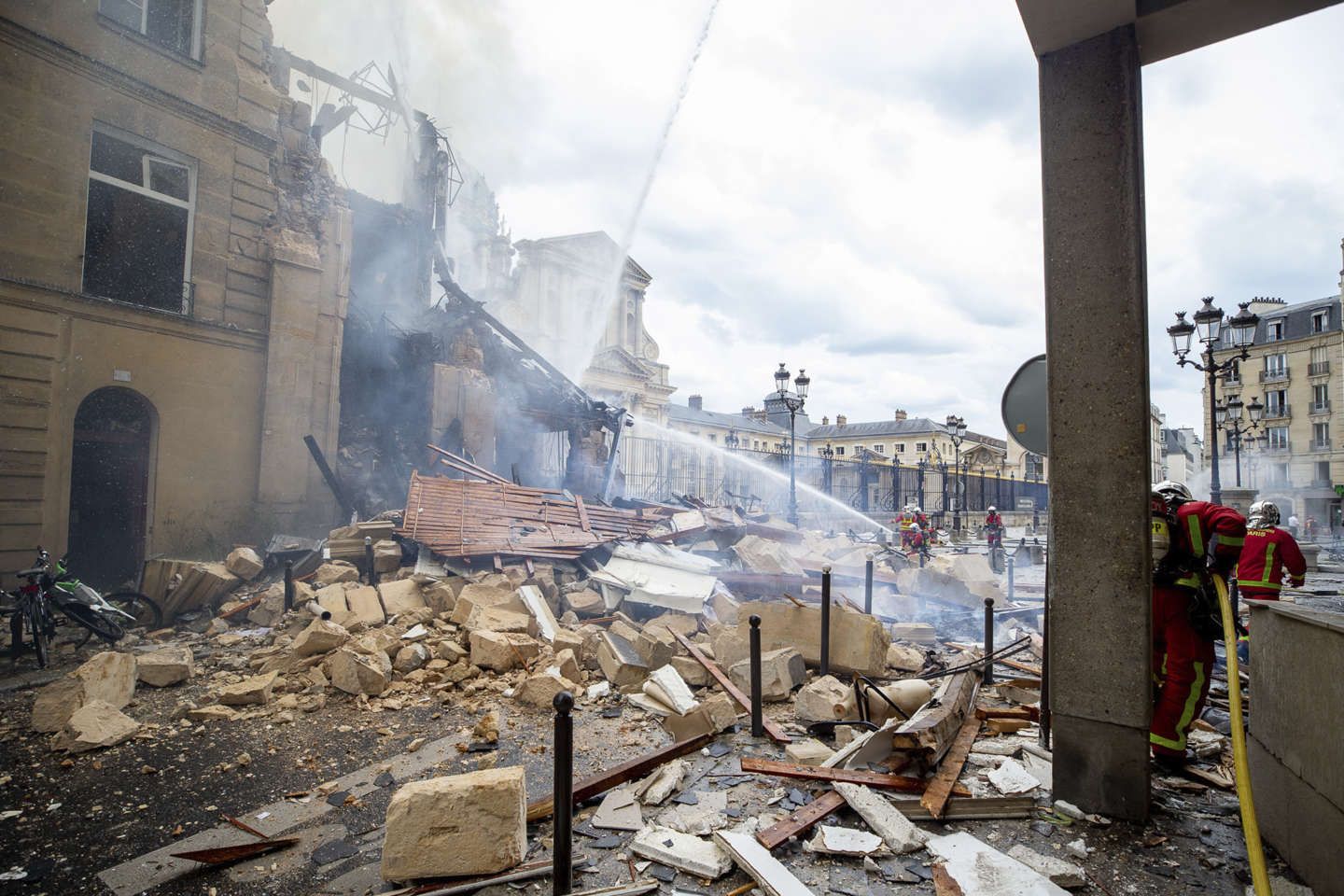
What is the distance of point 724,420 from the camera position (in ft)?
192

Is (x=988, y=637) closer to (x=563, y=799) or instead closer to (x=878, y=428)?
(x=563, y=799)

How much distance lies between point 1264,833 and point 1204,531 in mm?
Result: 1775

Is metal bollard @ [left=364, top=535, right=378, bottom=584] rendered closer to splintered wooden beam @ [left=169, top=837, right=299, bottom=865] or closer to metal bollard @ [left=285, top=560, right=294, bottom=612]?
metal bollard @ [left=285, top=560, right=294, bottom=612]

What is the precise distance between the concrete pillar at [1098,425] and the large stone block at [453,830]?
10.00 ft

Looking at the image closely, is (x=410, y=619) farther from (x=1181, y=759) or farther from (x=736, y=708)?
(x=1181, y=759)

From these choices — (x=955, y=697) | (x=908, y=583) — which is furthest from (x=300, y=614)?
(x=908, y=583)

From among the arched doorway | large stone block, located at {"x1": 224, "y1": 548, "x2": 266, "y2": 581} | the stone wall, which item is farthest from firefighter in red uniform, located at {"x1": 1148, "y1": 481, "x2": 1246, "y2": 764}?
the arched doorway

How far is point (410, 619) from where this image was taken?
7051 millimetres

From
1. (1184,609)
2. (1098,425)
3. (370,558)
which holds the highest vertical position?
(1098,425)

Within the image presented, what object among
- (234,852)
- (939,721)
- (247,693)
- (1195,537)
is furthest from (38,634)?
(1195,537)

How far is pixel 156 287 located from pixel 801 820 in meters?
13.1

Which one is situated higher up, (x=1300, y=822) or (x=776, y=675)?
(x=1300, y=822)

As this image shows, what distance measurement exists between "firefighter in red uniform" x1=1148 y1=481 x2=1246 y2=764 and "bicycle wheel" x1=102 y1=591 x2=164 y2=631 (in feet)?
36.1

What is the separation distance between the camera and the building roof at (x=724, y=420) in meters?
53.7
